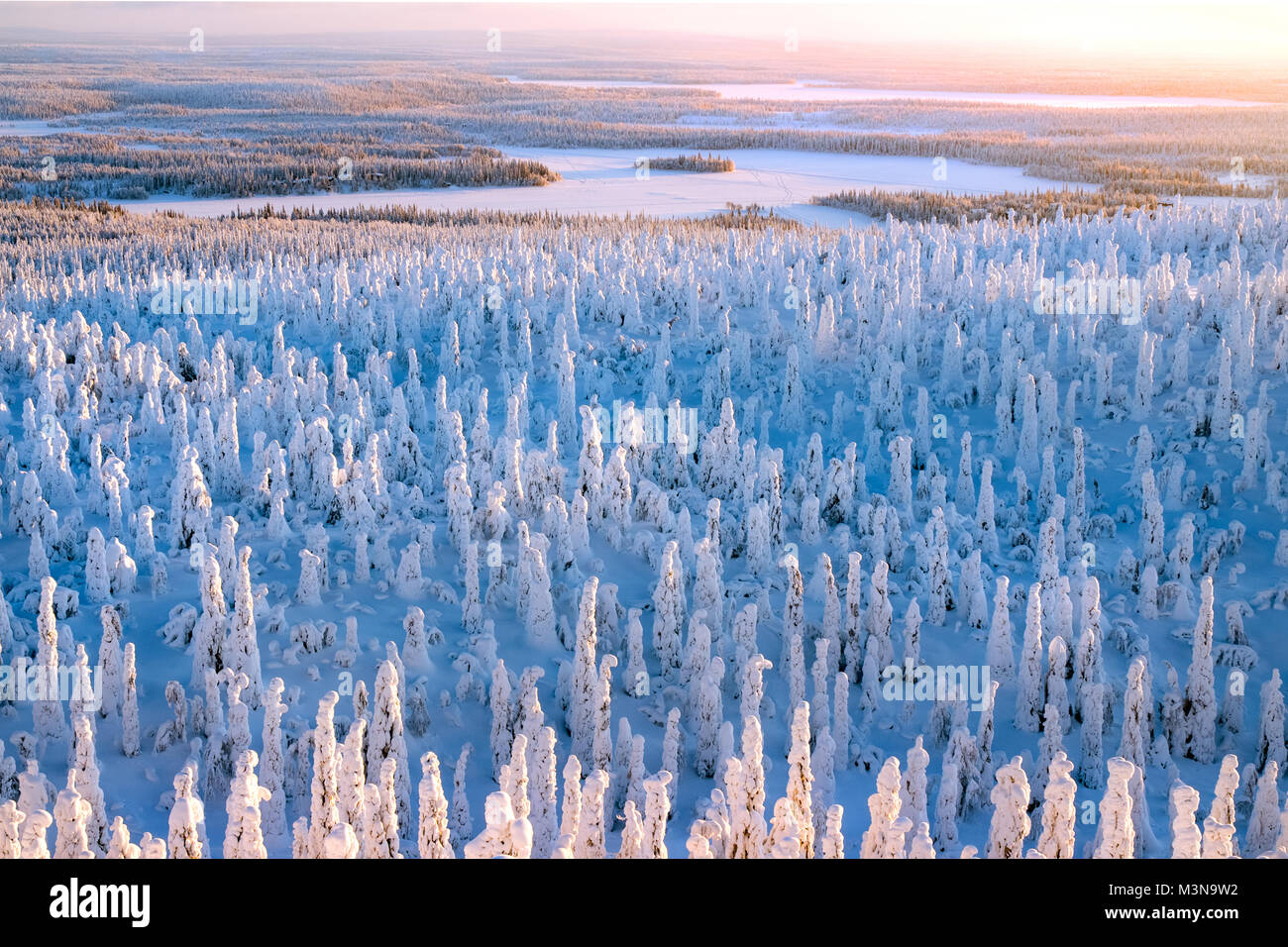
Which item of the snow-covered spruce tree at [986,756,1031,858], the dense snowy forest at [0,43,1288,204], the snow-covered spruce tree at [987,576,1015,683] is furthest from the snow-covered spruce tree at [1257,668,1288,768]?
the dense snowy forest at [0,43,1288,204]

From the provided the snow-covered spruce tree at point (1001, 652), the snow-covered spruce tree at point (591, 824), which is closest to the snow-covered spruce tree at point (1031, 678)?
the snow-covered spruce tree at point (1001, 652)

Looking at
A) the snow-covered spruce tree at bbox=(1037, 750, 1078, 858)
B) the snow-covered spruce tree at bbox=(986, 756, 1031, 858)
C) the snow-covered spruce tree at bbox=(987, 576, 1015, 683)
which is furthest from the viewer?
the snow-covered spruce tree at bbox=(987, 576, 1015, 683)

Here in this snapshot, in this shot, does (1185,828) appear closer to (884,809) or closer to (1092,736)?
(884,809)

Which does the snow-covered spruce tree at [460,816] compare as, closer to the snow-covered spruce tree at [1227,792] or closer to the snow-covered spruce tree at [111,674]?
the snow-covered spruce tree at [111,674]

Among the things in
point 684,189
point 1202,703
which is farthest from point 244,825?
point 684,189

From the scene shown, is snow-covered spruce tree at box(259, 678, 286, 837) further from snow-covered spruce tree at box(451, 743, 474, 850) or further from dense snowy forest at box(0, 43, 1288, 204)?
dense snowy forest at box(0, 43, 1288, 204)
